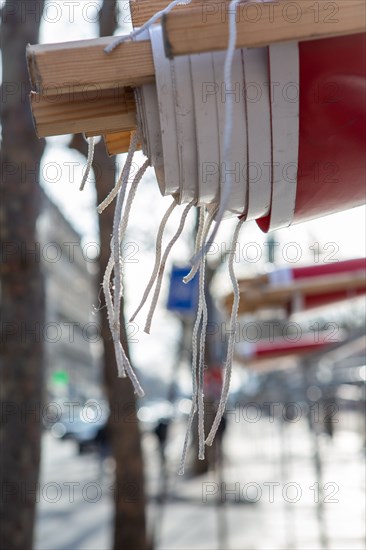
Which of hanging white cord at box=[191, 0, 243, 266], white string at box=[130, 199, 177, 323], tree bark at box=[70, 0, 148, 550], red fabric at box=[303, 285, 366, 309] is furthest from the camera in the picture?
tree bark at box=[70, 0, 148, 550]

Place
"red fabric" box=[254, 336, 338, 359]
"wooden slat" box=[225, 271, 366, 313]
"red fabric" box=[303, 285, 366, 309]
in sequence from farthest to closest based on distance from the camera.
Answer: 1. "red fabric" box=[254, 336, 338, 359]
2. "red fabric" box=[303, 285, 366, 309]
3. "wooden slat" box=[225, 271, 366, 313]

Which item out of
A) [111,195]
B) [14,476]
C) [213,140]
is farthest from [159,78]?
[14,476]

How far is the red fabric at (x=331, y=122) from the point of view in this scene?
148 cm

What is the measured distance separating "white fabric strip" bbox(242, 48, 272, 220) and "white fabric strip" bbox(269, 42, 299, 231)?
0.4 inches

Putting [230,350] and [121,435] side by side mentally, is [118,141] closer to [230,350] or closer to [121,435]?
[230,350]

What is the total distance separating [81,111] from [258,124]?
0.30 metres

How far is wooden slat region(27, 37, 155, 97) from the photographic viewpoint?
1.37 meters

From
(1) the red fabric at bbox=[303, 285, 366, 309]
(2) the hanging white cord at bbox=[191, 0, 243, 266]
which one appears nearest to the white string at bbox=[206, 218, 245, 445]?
(2) the hanging white cord at bbox=[191, 0, 243, 266]

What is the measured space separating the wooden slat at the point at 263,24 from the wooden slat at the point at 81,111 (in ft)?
0.67

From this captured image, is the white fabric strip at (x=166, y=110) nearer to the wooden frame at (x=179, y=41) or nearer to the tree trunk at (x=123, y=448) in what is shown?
the wooden frame at (x=179, y=41)

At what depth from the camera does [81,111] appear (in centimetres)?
152

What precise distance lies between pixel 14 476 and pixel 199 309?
3.77 meters

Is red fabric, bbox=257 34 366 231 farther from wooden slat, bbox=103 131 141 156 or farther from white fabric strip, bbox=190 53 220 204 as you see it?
wooden slat, bbox=103 131 141 156

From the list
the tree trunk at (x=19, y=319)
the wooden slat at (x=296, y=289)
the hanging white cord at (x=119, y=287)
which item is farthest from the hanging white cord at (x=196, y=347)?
the tree trunk at (x=19, y=319)
